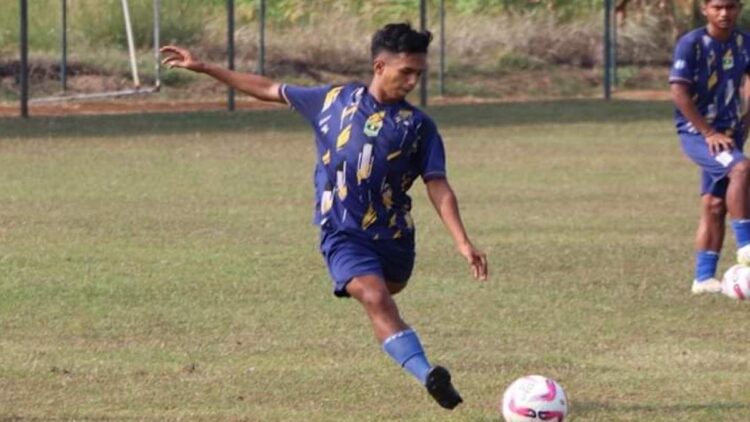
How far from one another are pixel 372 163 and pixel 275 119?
58.2 feet

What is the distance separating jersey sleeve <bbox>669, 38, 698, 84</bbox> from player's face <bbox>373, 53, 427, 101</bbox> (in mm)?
3488

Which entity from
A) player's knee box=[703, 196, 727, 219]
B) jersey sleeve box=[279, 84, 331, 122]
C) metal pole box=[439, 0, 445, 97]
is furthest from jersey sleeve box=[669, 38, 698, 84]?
metal pole box=[439, 0, 445, 97]

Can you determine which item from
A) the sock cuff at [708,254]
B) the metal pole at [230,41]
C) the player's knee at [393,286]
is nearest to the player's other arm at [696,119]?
the sock cuff at [708,254]

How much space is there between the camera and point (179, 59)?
7.15 m

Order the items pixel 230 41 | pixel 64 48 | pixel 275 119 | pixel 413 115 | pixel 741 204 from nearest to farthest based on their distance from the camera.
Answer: pixel 413 115 < pixel 741 204 < pixel 275 119 < pixel 230 41 < pixel 64 48

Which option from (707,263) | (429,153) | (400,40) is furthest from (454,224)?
(707,263)

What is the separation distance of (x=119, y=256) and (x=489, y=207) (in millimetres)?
4176

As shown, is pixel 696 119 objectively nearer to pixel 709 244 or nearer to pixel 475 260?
pixel 709 244

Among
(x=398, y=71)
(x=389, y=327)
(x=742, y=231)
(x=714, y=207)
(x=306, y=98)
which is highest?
(x=398, y=71)

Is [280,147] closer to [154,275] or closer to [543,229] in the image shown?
[543,229]

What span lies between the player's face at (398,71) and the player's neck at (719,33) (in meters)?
3.66

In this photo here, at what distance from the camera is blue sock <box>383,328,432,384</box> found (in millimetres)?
6637

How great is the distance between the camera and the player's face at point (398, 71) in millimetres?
6762

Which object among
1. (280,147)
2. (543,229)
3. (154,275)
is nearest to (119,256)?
(154,275)
